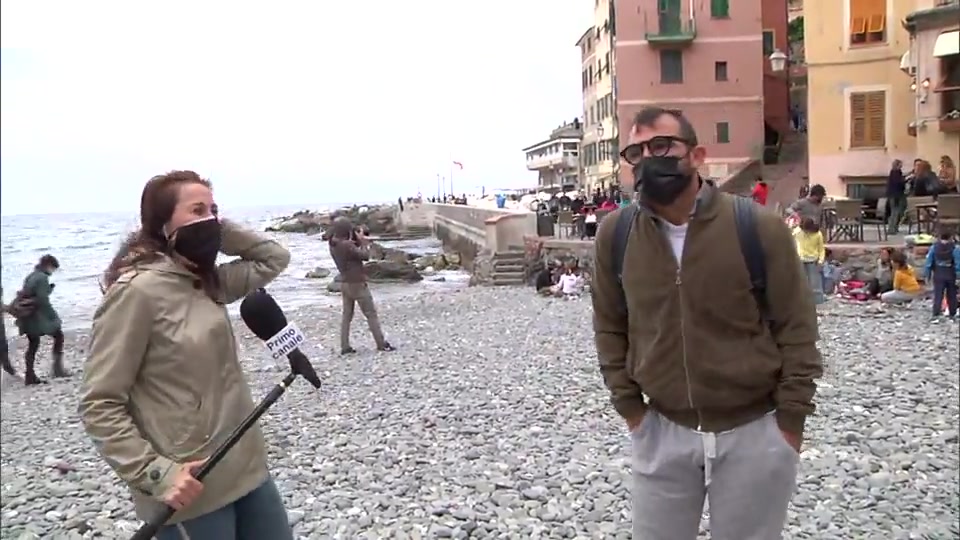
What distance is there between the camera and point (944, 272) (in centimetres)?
1197

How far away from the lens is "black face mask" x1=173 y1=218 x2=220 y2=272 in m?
2.69

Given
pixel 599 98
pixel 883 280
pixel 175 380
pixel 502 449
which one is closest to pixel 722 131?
pixel 599 98

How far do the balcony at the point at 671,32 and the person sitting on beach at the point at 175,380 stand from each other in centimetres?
3140

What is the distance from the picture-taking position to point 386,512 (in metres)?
5.82

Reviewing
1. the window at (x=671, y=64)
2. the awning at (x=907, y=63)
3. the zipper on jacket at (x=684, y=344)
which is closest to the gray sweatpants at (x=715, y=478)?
the zipper on jacket at (x=684, y=344)

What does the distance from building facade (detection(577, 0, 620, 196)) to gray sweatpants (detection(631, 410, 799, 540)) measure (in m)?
33.4

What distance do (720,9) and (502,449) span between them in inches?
1215

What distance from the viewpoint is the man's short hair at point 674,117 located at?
265 cm

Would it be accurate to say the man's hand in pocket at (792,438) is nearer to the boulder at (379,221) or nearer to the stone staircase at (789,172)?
the stone staircase at (789,172)

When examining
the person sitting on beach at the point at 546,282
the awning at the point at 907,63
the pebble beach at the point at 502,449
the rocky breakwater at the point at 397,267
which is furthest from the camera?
the rocky breakwater at the point at 397,267

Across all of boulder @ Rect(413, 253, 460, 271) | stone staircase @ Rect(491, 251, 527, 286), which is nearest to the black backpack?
stone staircase @ Rect(491, 251, 527, 286)

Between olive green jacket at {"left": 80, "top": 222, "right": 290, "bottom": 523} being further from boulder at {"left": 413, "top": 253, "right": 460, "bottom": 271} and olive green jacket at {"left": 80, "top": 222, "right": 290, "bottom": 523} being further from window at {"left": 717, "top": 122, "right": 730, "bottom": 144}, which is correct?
boulder at {"left": 413, "top": 253, "right": 460, "bottom": 271}

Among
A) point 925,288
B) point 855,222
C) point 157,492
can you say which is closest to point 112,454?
point 157,492

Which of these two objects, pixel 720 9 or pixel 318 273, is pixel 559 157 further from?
pixel 318 273
